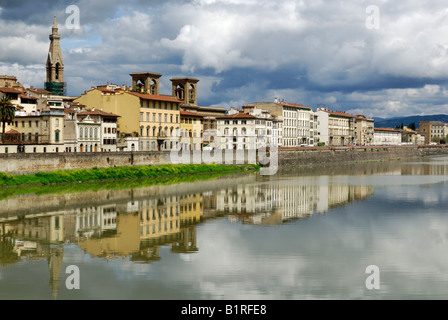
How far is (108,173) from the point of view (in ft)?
199

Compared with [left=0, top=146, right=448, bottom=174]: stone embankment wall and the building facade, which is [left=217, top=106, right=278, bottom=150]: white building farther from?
the building facade

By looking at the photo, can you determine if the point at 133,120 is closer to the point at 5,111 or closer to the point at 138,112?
the point at 138,112

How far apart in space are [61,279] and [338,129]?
148444 mm

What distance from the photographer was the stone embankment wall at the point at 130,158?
53562 mm

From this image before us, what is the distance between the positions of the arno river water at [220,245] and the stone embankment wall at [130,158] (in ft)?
20.7

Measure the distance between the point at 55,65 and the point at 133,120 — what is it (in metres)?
42.2

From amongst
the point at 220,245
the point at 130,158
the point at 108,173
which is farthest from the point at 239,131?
the point at 220,245

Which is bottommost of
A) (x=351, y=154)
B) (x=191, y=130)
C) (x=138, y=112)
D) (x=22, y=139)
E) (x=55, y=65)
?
(x=351, y=154)


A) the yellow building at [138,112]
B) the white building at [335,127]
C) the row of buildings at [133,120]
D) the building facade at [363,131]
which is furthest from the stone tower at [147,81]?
the building facade at [363,131]

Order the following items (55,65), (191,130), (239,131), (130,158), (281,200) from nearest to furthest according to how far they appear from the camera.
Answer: (281,200) < (130,158) < (191,130) < (239,131) < (55,65)

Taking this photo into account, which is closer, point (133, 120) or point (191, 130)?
point (133, 120)

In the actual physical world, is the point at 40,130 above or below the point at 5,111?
below
